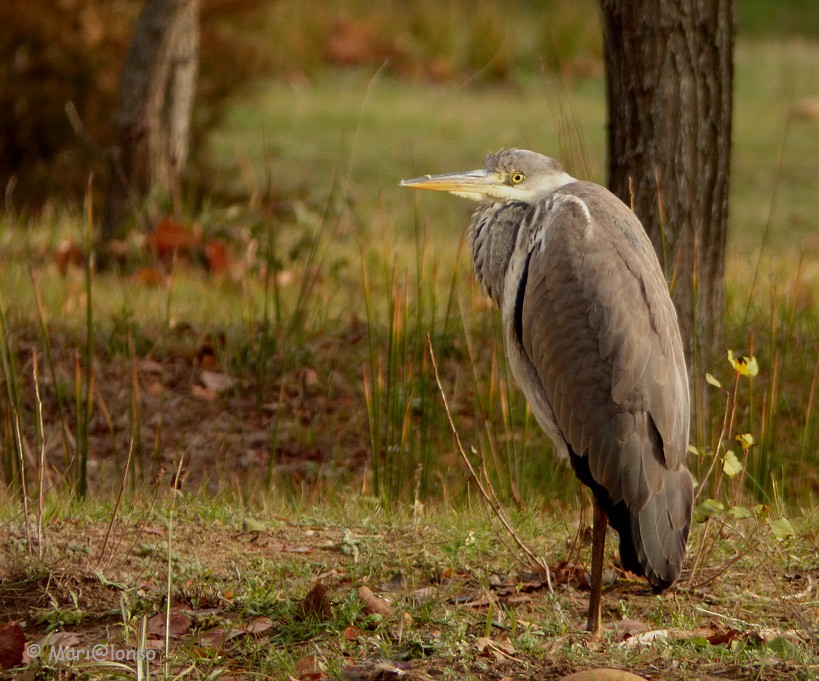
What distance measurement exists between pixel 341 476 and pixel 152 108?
3.12 metres

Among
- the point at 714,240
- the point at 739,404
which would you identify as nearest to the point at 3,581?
the point at 714,240

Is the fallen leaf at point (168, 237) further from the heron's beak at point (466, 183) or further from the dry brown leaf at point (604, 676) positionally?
the dry brown leaf at point (604, 676)

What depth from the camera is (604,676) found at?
3275 millimetres

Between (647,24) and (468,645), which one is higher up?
(647,24)

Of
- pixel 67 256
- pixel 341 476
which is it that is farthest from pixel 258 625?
pixel 67 256

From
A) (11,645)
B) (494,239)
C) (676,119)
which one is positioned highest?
(676,119)

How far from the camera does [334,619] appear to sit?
374cm

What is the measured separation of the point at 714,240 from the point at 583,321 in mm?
1753

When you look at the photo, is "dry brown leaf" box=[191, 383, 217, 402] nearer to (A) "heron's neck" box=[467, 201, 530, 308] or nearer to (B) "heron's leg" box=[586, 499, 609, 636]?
(A) "heron's neck" box=[467, 201, 530, 308]

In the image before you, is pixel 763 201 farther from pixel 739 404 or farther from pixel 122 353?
pixel 122 353

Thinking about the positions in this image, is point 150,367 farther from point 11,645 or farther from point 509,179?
point 11,645

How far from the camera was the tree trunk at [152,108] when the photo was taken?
746 cm

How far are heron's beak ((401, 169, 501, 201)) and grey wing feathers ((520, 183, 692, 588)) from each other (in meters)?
0.36

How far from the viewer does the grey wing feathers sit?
12.5 feet
